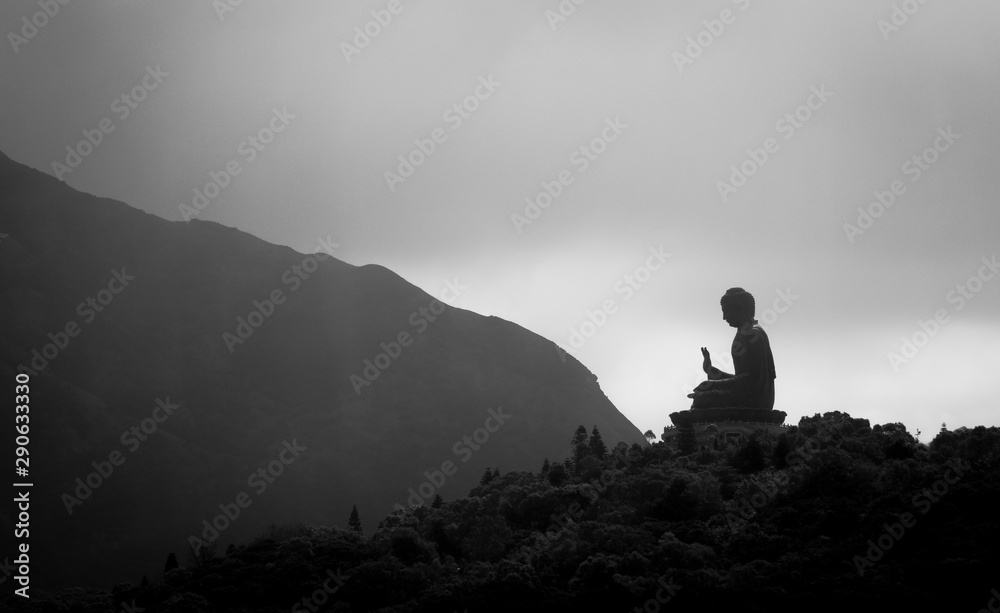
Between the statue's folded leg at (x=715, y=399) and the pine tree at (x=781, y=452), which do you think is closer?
the pine tree at (x=781, y=452)

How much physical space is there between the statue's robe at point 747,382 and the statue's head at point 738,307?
5.46 feet

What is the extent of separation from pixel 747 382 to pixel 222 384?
6634 cm

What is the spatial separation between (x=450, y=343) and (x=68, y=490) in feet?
142

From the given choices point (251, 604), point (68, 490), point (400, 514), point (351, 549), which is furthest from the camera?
point (68, 490)

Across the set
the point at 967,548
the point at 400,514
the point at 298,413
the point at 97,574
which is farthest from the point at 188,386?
the point at 967,548

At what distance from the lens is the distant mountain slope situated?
3536 inches

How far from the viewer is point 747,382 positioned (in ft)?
187

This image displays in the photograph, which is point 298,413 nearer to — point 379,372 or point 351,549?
point 379,372

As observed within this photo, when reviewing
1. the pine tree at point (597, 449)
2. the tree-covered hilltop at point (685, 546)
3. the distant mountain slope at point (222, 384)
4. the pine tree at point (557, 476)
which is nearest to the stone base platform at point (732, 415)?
the tree-covered hilltop at point (685, 546)

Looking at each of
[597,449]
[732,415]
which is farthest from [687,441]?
[597,449]

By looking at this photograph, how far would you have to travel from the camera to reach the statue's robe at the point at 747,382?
5681cm

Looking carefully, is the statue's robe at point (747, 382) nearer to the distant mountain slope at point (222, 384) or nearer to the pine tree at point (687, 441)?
the pine tree at point (687, 441)

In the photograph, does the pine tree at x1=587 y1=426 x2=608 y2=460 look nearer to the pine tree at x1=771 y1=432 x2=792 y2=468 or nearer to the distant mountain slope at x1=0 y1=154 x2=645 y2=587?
the pine tree at x1=771 y1=432 x2=792 y2=468

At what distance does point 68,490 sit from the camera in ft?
285
